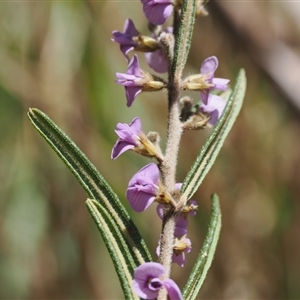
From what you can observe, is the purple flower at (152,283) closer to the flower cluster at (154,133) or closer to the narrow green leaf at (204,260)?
the flower cluster at (154,133)

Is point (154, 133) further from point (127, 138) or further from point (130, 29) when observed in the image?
point (130, 29)

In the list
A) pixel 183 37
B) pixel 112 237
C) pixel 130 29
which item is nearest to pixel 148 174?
pixel 112 237

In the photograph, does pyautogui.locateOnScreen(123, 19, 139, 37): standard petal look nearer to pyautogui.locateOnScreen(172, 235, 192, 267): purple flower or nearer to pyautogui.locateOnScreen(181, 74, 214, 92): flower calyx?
pyautogui.locateOnScreen(181, 74, 214, 92): flower calyx

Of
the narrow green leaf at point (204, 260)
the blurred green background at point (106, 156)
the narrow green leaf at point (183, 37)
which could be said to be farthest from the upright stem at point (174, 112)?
the blurred green background at point (106, 156)

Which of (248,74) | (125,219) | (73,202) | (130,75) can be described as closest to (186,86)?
(130,75)

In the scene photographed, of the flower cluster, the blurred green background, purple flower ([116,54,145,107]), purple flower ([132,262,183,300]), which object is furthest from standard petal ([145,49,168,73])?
the blurred green background

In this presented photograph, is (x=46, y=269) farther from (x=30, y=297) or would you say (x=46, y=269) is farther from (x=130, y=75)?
(x=130, y=75)
